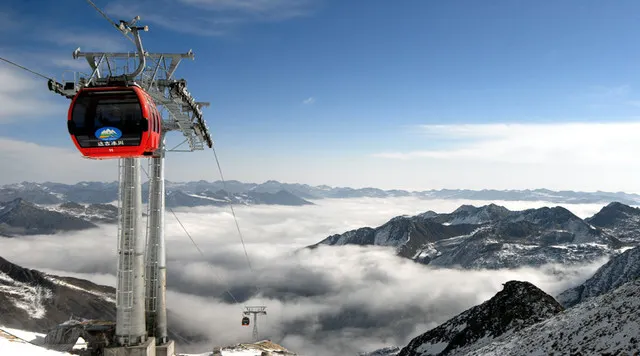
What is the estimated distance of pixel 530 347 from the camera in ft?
106

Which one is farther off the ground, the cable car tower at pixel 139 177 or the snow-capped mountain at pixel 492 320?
the cable car tower at pixel 139 177

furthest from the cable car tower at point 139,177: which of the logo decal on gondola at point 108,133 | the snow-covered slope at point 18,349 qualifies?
A: the snow-covered slope at point 18,349

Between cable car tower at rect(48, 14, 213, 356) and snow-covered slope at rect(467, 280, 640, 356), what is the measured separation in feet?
99.1

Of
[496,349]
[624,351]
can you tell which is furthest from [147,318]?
[624,351]

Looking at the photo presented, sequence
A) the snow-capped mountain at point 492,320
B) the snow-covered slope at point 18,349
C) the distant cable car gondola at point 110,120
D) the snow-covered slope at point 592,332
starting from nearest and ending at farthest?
the snow-covered slope at point 18,349 → the distant cable car gondola at point 110,120 → the snow-covered slope at point 592,332 → the snow-capped mountain at point 492,320

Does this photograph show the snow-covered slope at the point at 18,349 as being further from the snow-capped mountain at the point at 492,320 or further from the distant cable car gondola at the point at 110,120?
the snow-capped mountain at the point at 492,320

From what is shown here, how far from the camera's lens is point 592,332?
28.1 metres

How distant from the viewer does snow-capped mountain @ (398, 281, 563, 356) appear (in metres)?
46.8

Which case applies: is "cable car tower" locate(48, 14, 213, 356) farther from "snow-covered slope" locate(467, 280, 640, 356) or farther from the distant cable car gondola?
"snow-covered slope" locate(467, 280, 640, 356)

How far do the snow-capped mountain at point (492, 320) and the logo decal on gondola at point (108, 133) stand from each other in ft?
135

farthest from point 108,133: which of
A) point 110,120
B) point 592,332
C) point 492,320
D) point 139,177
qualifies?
point 492,320

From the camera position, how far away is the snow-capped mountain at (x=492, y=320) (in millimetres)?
46812

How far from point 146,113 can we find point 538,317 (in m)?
45.6

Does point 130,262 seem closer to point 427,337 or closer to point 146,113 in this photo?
point 146,113
